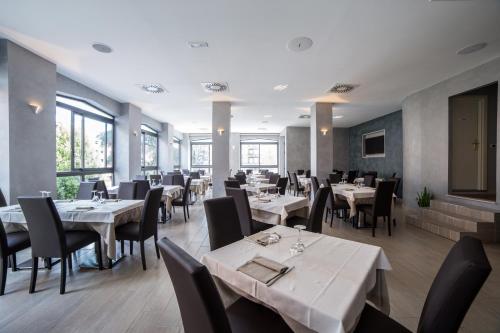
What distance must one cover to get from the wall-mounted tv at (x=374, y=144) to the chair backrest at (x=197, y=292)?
9877 mm

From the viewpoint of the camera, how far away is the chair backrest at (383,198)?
3830 mm

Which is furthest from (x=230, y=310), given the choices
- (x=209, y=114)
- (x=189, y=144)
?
(x=189, y=144)

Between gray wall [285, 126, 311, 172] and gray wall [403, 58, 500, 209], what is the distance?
5453 mm

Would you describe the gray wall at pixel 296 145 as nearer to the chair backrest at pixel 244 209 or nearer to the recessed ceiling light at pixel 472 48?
the recessed ceiling light at pixel 472 48

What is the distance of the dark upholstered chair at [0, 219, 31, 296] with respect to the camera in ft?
7.17

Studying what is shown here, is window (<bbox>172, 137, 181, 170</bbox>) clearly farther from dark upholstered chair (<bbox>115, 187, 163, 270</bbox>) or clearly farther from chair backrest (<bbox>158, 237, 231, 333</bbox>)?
chair backrest (<bbox>158, 237, 231, 333</bbox>)

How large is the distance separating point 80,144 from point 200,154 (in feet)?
27.1

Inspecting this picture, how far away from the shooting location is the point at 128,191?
3.98 metres

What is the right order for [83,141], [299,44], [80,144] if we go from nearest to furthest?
[299,44]
[80,144]
[83,141]

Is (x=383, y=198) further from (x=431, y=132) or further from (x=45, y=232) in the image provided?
(x=45, y=232)

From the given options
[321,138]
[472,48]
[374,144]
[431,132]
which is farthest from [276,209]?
[374,144]

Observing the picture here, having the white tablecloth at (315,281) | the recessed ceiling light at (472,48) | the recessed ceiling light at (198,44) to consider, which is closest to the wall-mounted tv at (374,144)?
the recessed ceiling light at (472,48)

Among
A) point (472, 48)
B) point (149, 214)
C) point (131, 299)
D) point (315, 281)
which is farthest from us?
point (472, 48)

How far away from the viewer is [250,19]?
2762 mm
